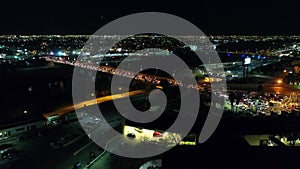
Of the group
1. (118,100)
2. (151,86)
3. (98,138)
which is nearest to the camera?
(98,138)

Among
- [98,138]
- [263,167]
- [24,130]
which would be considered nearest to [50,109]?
[24,130]

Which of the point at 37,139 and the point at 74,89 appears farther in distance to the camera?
the point at 74,89

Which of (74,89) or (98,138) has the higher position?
(74,89)

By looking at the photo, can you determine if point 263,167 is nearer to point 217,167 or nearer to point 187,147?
point 217,167

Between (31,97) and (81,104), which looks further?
(31,97)

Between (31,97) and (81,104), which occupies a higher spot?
(31,97)

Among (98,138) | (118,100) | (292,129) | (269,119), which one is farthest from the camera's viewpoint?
(118,100)

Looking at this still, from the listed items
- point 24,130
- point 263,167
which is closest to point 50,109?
point 24,130

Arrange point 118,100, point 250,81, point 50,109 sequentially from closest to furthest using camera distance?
point 50,109 < point 118,100 < point 250,81

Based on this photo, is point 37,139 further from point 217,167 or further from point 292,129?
point 292,129
